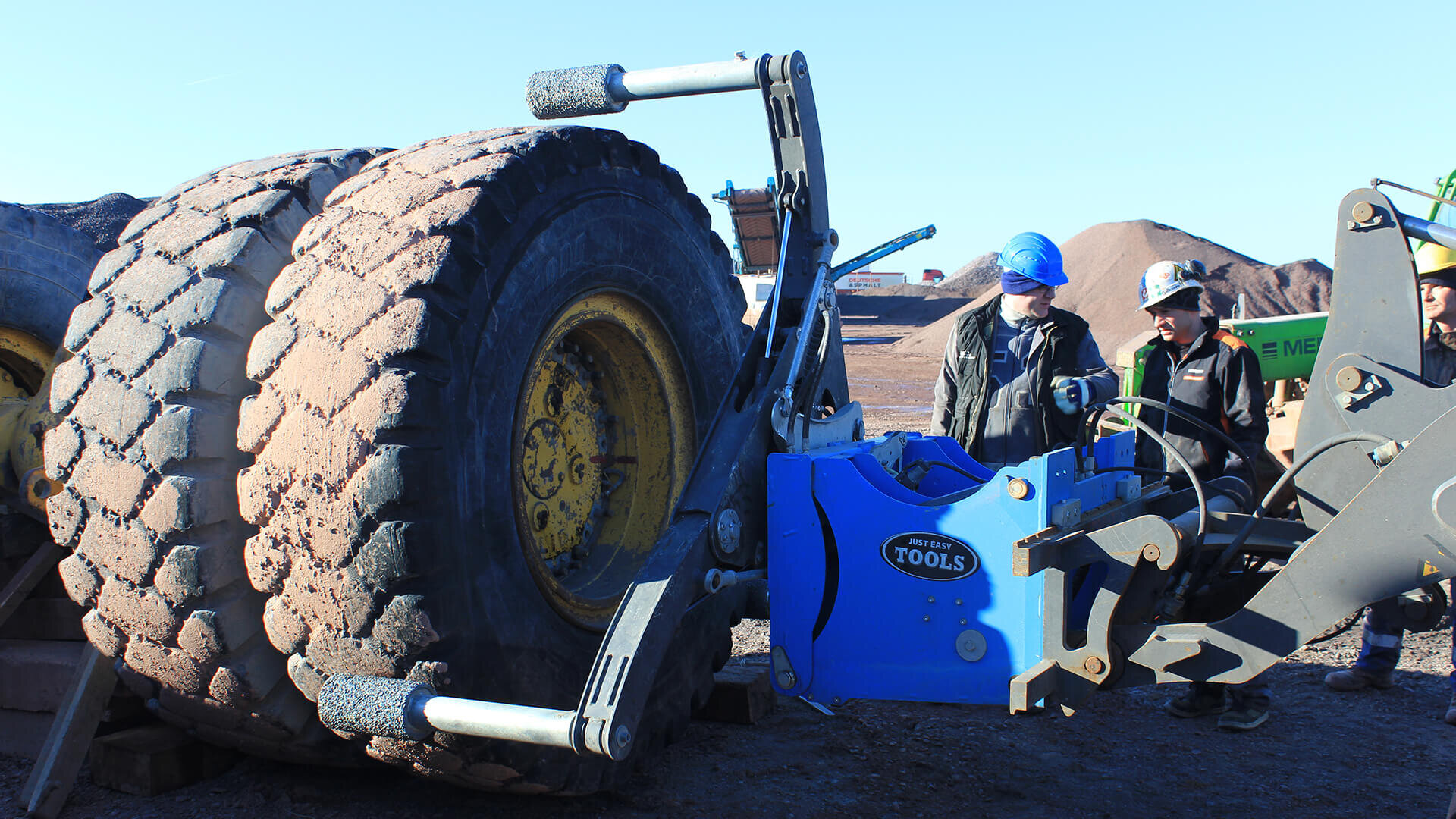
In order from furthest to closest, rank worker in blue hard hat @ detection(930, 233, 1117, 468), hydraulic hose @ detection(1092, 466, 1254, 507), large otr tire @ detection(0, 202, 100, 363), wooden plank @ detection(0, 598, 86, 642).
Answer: worker in blue hard hat @ detection(930, 233, 1117, 468) → large otr tire @ detection(0, 202, 100, 363) → wooden plank @ detection(0, 598, 86, 642) → hydraulic hose @ detection(1092, 466, 1254, 507)

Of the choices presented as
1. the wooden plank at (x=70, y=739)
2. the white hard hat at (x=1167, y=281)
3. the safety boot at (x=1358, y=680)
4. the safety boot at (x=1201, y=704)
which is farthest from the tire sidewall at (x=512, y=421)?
the safety boot at (x=1358, y=680)

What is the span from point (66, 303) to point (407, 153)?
2267 mm

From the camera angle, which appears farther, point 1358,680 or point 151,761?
point 1358,680

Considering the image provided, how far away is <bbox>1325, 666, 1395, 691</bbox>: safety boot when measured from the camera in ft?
14.8

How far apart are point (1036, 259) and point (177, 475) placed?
10.9 feet

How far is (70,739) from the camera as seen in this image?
3090 millimetres

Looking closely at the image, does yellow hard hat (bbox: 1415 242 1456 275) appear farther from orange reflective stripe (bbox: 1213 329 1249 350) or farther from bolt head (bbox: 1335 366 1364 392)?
bolt head (bbox: 1335 366 1364 392)

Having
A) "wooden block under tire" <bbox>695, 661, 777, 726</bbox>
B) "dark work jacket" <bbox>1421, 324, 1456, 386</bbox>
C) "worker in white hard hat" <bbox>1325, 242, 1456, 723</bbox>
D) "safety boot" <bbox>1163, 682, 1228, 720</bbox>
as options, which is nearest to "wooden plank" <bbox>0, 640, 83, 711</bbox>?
"wooden block under tire" <bbox>695, 661, 777, 726</bbox>

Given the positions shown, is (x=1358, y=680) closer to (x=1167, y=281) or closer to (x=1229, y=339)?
(x=1229, y=339)

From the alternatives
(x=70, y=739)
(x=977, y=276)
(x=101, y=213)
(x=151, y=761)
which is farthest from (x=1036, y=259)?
(x=977, y=276)

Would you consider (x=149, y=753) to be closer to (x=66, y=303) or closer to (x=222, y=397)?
(x=222, y=397)

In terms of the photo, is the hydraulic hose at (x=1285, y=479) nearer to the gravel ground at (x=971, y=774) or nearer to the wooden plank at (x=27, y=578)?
the gravel ground at (x=971, y=774)

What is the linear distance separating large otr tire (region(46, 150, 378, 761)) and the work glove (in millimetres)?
2790

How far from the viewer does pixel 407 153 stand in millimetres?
2832
